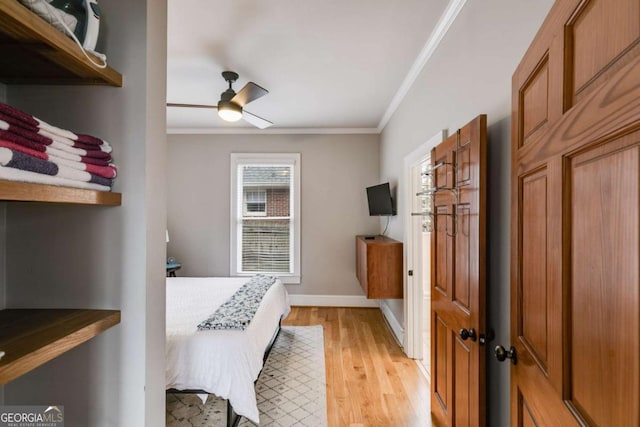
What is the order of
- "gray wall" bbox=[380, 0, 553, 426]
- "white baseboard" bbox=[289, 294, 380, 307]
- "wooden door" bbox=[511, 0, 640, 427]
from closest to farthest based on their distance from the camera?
1. "wooden door" bbox=[511, 0, 640, 427]
2. "gray wall" bbox=[380, 0, 553, 426]
3. "white baseboard" bbox=[289, 294, 380, 307]

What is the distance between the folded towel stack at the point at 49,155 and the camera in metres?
0.66

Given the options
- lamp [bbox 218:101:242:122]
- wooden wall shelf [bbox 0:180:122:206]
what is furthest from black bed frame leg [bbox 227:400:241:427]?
lamp [bbox 218:101:242:122]

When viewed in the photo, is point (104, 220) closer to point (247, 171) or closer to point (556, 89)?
point (556, 89)

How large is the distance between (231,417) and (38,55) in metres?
2.07

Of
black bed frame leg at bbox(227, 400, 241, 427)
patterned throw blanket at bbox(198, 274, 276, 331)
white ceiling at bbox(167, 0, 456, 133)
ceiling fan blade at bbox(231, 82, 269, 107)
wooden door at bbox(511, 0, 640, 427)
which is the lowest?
black bed frame leg at bbox(227, 400, 241, 427)

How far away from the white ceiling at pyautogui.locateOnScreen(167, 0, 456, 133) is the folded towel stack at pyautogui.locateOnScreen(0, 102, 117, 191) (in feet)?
5.06

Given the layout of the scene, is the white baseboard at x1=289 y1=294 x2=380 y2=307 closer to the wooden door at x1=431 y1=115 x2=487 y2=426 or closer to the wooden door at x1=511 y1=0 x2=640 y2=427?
the wooden door at x1=431 y1=115 x2=487 y2=426

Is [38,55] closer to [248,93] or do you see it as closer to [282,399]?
[248,93]

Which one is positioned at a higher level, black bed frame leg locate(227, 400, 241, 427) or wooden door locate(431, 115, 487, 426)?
wooden door locate(431, 115, 487, 426)

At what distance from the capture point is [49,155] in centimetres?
77

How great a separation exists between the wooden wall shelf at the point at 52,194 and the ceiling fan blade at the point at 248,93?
1866 millimetres

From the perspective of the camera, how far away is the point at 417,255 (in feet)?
10.5

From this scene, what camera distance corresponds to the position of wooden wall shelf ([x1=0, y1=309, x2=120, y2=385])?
2.17 ft

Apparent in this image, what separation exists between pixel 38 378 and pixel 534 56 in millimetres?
1844
